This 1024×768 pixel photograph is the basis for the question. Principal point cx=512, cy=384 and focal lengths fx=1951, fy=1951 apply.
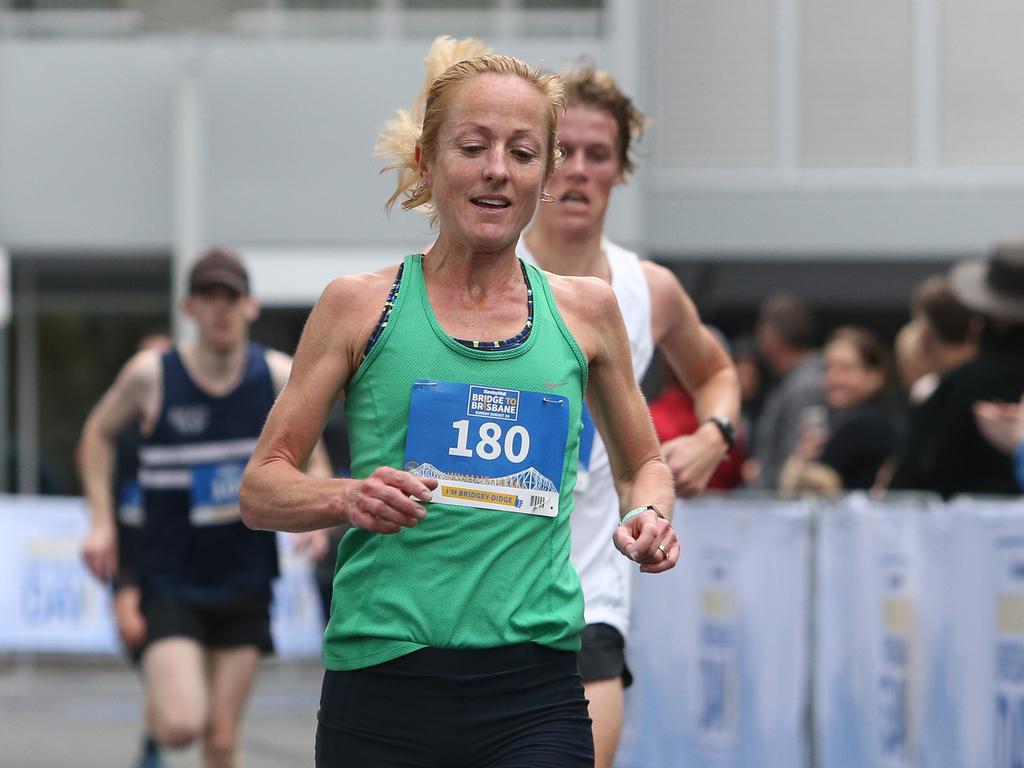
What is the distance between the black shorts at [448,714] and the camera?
344 cm

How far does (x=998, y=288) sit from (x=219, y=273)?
2.84 meters

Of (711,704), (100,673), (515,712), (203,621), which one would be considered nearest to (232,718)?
(203,621)

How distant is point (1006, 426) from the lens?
6.50m

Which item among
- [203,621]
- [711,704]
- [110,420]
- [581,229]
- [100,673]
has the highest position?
[581,229]

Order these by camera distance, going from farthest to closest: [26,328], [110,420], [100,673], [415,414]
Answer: [26,328] < [100,673] < [110,420] < [415,414]

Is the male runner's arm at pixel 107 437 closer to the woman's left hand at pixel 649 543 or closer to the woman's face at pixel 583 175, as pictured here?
the woman's face at pixel 583 175

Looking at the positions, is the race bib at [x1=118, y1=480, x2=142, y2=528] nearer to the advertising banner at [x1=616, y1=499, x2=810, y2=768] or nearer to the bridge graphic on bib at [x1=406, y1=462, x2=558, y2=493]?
the advertising banner at [x1=616, y1=499, x2=810, y2=768]

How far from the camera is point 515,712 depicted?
11.4ft

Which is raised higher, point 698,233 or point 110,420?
point 698,233

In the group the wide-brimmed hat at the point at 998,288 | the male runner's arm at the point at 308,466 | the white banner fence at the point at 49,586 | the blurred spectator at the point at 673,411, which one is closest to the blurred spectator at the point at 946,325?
the wide-brimmed hat at the point at 998,288

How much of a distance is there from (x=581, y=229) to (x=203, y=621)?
9.22ft

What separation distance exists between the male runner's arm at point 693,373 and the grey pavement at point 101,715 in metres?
4.88

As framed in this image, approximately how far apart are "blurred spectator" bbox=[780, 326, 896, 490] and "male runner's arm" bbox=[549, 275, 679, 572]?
18.8 ft

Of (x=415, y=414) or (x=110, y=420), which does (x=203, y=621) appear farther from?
(x=415, y=414)
